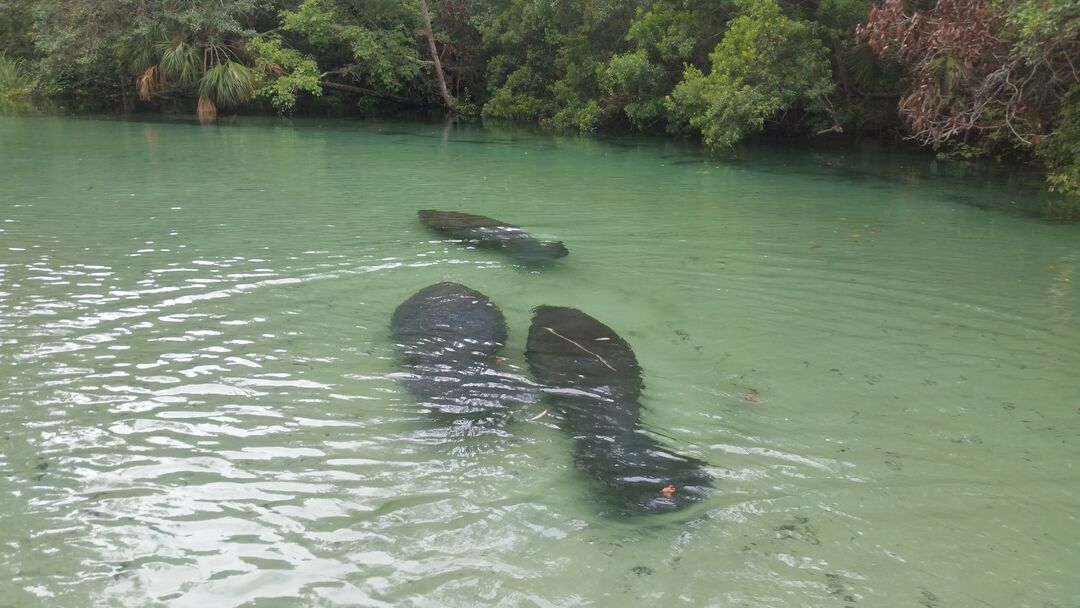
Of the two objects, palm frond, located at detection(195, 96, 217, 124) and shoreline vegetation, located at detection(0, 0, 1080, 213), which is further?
palm frond, located at detection(195, 96, 217, 124)

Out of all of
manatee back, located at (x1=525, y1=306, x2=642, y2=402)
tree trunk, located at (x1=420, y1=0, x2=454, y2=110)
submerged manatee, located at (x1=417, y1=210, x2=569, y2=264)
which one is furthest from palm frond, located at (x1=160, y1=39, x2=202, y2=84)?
manatee back, located at (x1=525, y1=306, x2=642, y2=402)

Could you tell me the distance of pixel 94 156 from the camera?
50.7 feet

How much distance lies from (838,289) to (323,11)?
24.0 m

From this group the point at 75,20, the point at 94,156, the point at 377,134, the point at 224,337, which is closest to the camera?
the point at 224,337

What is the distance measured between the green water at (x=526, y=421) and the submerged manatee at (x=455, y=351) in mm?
180

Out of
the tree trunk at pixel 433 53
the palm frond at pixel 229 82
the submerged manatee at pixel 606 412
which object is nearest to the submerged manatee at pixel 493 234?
the submerged manatee at pixel 606 412

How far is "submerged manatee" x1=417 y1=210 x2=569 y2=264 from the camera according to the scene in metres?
8.27

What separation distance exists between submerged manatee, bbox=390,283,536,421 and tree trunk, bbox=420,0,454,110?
2238 cm

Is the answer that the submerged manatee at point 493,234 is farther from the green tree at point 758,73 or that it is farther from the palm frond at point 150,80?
the palm frond at point 150,80

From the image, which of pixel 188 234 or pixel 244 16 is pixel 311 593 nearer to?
pixel 188 234

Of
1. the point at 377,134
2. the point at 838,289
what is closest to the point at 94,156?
the point at 377,134

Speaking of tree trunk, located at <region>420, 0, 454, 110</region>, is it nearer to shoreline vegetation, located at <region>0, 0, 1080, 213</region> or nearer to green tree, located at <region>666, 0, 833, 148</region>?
shoreline vegetation, located at <region>0, 0, 1080, 213</region>

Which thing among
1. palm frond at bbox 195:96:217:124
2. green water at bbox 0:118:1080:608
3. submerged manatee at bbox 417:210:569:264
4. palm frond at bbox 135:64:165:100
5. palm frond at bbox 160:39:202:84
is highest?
palm frond at bbox 160:39:202:84

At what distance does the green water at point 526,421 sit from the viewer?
3.07 metres
